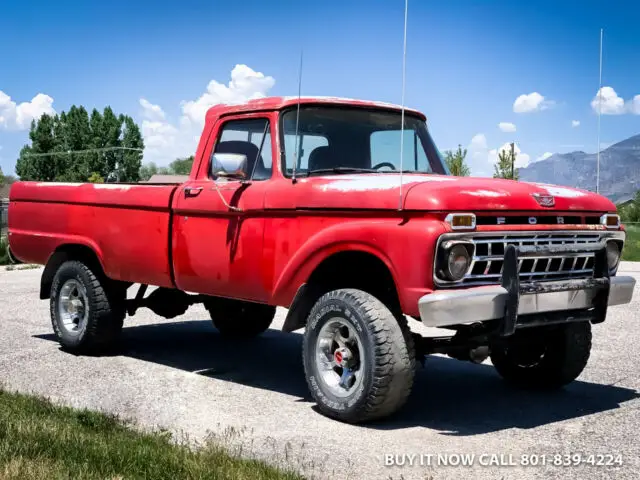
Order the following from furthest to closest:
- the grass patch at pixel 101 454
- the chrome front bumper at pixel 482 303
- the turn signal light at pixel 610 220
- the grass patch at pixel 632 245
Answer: the grass patch at pixel 632 245 < the turn signal light at pixel 610 220 < the chrome front bumper at pixel 482 303 < the grass patch at pixel 101 454

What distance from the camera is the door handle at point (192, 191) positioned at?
711 centimetres

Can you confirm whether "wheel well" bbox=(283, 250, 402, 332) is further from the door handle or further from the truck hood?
the door handle

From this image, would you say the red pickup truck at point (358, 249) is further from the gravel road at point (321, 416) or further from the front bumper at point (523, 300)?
the gravel road at point (321, 416)

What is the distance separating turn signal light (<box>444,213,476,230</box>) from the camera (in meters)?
5.32

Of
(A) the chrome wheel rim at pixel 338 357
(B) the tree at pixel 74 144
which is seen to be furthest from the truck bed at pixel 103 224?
(B) the tree at pixel 74 144

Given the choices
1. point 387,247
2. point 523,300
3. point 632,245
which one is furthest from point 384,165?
point 632,245

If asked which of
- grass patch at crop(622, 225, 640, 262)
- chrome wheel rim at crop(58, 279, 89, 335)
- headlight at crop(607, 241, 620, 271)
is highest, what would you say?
headlight at crop(607, 241, 620, 271)

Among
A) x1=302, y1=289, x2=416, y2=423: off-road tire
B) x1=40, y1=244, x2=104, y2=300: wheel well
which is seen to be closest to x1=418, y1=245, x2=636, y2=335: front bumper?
x1=302, y1=289, x2=416, y2=423: off-road tire

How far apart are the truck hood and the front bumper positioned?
0.36m

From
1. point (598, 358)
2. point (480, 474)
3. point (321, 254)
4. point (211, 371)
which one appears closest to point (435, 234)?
point (321, 254)

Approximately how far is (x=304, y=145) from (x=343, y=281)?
113 cm

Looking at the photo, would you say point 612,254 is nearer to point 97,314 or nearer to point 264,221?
point 264,221

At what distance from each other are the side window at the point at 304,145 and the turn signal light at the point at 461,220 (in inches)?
65.6

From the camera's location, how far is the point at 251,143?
23.1 feet
